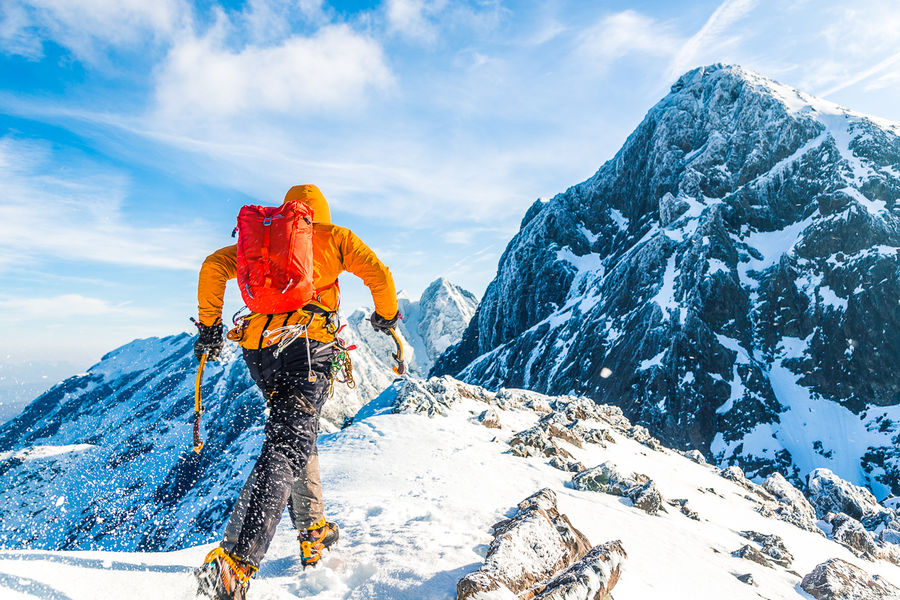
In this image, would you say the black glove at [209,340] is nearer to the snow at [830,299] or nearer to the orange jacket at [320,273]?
the orange jacket at [320,273]

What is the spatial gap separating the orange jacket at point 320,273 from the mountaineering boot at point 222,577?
174cm

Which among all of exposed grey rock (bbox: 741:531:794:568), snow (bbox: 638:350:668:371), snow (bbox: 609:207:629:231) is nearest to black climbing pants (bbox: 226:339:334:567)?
exposed grey rock (bbox: 741:531:794:568)

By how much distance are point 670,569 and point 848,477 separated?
202ft

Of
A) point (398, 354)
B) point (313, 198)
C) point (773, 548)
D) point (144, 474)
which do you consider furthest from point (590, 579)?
point (144, 474)

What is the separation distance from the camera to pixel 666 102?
110m

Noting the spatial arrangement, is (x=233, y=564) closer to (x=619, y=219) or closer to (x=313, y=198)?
(x=313, y=198)

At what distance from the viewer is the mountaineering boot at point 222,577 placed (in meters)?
3.09

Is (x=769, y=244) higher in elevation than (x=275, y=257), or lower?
higher

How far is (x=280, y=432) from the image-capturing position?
147 inches

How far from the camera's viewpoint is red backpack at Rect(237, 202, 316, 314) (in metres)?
3.78

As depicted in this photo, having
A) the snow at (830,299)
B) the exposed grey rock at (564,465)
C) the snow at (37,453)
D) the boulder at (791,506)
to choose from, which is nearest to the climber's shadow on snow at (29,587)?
the exposed grey rock at (564,465)

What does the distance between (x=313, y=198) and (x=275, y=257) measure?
97 centimetres

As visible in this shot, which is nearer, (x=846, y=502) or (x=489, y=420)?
(x=489, y=420)

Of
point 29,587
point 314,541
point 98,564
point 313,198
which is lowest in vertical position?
point 314,541
